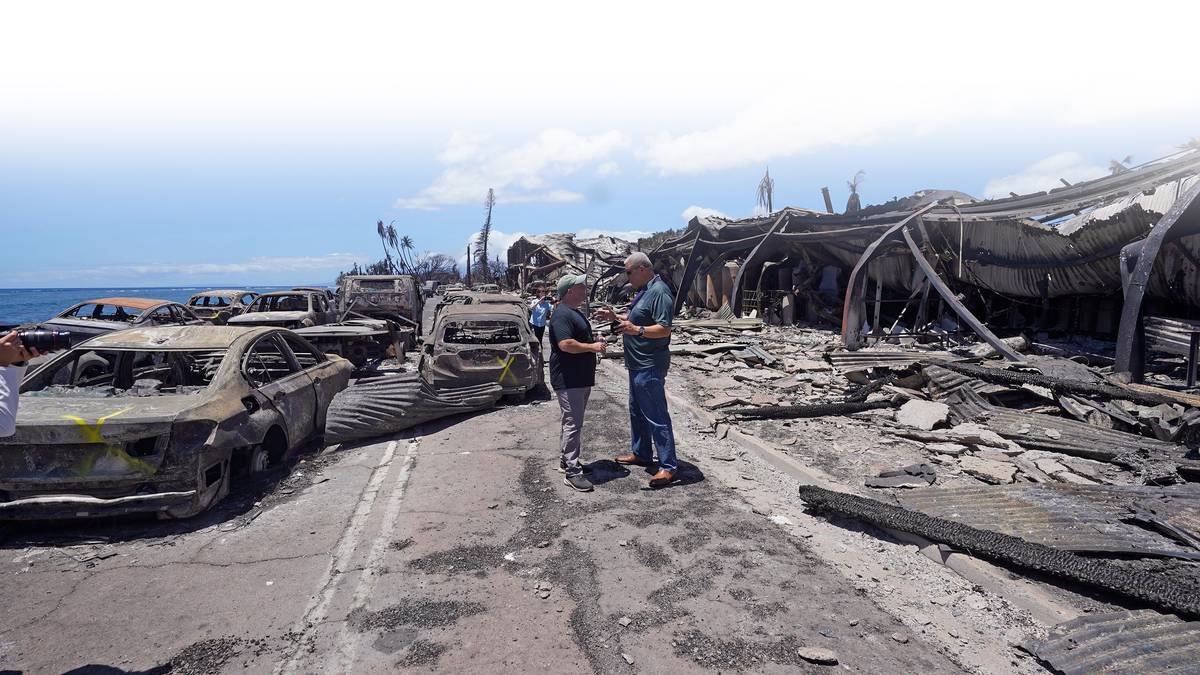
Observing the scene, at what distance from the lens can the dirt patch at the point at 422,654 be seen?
3053mm

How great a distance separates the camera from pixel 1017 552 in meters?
3.83

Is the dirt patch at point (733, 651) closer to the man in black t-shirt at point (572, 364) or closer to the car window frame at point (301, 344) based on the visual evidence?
the man in black t-shirt at point (572, 364)

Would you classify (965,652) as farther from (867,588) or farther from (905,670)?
(867,588)

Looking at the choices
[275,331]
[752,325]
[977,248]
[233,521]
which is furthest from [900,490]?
[752,325]

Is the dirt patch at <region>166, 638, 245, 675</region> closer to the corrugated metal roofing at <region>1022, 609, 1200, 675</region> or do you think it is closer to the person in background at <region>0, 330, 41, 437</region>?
the person in background at <region>0, 330, 41, 437</region>

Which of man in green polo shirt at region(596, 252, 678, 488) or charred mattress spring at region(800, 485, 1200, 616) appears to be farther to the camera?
man in green polo shirt at region(596, 252, 678, 488)

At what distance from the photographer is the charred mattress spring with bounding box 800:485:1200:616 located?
3373mm

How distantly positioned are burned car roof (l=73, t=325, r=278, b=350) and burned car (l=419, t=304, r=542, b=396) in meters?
2.51

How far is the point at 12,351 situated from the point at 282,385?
342 cm

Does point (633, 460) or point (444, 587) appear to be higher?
point (633, 460)

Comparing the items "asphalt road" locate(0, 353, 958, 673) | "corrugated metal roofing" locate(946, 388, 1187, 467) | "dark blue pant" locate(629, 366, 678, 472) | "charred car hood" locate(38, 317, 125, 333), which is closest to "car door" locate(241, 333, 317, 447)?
"asphalt road" locate(0, 353, 958, 673)

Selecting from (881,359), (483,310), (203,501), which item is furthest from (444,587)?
(881,359)

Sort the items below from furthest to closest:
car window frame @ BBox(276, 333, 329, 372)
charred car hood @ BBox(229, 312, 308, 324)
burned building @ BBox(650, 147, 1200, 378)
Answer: charred car hood @ BBox(229, 312, 308, 324)
burned building @ BBox(650, 147, 1200, 378)
car window frame @ BBox(276, 333, 329, 372)

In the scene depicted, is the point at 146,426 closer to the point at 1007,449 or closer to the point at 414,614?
the point at 414,614
